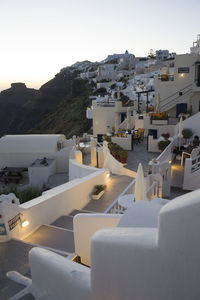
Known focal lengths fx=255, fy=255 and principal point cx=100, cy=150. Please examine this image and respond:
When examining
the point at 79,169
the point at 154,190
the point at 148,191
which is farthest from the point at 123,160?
the point at 148,191

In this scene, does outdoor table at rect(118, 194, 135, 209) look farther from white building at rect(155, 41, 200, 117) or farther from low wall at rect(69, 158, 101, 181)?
white building at rect(155, 41, 200, 117)

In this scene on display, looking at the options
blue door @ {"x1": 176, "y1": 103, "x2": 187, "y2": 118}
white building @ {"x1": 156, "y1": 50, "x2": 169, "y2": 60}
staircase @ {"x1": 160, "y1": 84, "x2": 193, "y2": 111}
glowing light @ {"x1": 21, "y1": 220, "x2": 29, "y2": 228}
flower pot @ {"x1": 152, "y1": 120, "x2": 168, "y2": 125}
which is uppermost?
white building @ {"x1": 156, "y1": 50, "x2": 169, "y2": 60}

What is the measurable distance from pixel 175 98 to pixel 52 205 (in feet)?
49.7

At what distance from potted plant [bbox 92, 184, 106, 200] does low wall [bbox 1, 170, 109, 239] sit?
0.17m

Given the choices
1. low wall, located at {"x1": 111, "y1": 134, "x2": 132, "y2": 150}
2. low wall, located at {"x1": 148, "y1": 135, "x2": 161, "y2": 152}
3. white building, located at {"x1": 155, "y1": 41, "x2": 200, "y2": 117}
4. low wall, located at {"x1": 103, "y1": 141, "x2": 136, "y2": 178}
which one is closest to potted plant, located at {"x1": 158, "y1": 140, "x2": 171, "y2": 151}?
low wall, located at {"x1": 148, "y1": 135, "x2": 161, "y2": 152}

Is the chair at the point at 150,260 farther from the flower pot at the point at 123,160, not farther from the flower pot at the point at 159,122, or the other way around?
the flower pot at the point at 159,122

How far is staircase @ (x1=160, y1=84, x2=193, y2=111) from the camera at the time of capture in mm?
19625

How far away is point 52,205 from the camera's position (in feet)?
27.0

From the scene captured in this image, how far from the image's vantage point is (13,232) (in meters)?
6.57

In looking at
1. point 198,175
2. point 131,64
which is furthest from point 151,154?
point 131,64

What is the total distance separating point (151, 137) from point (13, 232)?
9.86 m

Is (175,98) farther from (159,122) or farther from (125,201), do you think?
(125,201)

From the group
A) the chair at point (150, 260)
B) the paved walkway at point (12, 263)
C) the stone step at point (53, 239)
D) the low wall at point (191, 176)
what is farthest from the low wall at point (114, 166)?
the chair at point (150, 260)

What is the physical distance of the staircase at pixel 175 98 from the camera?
1962 centimetres
